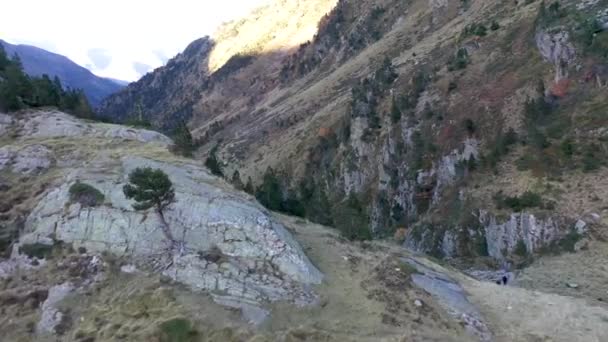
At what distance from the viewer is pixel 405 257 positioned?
33938 mm

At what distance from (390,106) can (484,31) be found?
16.0m

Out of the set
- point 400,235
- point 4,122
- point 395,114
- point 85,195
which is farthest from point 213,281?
point 395,114

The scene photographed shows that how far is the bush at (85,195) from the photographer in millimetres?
30370

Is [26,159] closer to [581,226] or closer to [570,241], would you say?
[570,241]

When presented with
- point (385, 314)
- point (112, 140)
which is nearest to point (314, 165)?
point (112, 140)

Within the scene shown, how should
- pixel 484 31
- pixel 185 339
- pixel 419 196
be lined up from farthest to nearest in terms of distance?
pixel 484 31 → pixel 419 196 → pixel 185 339

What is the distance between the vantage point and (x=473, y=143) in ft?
183

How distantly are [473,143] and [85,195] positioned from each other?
38.6 meters

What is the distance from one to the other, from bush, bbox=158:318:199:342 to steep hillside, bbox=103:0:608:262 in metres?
15.3

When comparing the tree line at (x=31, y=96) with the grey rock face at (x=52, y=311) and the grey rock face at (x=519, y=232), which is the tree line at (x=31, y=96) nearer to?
the grey rock face at (x=52, y=311)

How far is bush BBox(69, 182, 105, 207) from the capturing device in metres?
30.4

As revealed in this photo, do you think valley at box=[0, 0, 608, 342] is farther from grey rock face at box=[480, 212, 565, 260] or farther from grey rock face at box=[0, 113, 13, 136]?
grey rock face at box=[0, 113, 13, 136]

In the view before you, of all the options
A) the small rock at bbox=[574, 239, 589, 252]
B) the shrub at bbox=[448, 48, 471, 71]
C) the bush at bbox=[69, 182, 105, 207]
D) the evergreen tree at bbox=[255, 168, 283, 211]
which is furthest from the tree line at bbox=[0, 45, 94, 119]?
the small rock at bbox=[574, 239, 589, 252]

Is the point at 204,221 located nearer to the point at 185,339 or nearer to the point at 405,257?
the point at 185,339
